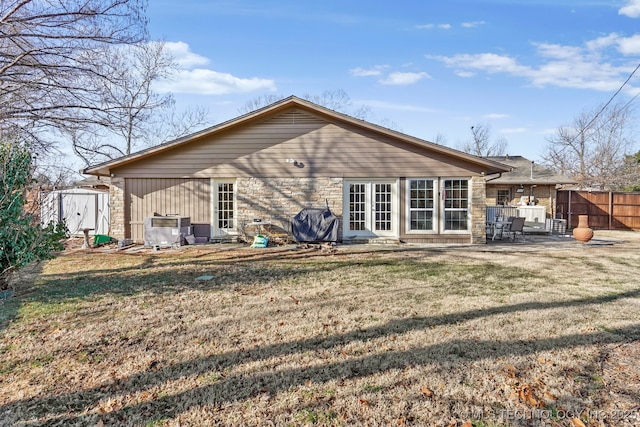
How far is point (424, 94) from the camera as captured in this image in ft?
57.4

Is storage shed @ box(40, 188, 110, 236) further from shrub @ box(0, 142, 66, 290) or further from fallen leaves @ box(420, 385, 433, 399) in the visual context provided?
fallen leaves @ box(420, 385, 433, 399)

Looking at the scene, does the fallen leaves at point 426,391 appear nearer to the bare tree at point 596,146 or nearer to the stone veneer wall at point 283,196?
the stone veneer wall at point 283,196

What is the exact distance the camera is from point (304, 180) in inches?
458

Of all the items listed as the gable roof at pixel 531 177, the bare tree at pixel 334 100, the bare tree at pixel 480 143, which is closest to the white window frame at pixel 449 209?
the gable roof at pixel 531 177

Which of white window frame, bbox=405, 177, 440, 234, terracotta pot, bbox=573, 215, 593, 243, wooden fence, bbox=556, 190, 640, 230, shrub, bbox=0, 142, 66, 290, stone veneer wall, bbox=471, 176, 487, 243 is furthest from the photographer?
wooden fence, bbox=556, 190, 640, 230

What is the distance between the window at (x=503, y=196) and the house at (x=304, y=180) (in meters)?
7.08

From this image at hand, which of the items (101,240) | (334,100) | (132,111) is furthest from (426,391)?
(334,100)

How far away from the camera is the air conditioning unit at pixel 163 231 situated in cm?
1068

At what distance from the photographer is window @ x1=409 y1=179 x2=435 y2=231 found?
38.1ft

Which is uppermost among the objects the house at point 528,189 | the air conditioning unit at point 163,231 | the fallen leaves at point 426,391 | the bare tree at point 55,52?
the bare tree at point 55,52

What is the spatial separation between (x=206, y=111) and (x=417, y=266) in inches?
952

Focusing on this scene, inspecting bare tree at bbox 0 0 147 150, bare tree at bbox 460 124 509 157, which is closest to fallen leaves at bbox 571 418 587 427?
bare tree at bbox 0 0 147 150

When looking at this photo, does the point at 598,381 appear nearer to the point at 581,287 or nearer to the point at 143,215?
the point at 581,287

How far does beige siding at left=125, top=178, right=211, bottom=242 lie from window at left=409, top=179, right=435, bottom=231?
641cm
